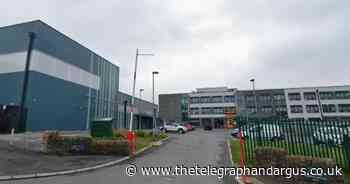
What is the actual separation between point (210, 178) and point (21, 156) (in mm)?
9778

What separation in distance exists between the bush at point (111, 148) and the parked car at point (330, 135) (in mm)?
9446

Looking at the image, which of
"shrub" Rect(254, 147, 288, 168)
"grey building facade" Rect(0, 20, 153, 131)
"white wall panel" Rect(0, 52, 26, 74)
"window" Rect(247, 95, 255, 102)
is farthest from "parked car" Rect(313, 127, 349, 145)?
"window" Rect(247, 95, 255, 102)

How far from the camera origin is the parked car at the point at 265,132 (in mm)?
9672

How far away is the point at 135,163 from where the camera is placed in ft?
37.4

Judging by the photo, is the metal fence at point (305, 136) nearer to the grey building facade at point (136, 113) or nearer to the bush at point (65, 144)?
the bush at point (65, 144)

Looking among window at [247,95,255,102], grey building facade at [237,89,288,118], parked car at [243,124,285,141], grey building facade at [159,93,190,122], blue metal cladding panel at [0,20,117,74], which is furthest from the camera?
grey building facade at [159,93,190,122]

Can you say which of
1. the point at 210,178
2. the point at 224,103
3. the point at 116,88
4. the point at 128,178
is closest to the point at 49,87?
the point at 116,88

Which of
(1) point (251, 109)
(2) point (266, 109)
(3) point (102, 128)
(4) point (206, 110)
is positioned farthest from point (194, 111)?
(3) point (102, 128)

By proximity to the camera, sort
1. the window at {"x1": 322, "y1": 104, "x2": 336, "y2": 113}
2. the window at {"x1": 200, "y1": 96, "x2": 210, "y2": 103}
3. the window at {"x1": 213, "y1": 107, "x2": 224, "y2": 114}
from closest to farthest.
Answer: the window at {"x1": 322, "y1": 104, "x2": 336, "y2": 113} < the window at {"x1": 213, "y1": 107, "x2": 224, "y2": 114} < the window at {"x1": 200, "y1": 96, "x2": 210, "y2": 103}

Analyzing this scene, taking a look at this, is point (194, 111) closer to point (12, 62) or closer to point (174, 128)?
point (174, 128)

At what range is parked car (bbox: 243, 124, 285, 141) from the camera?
31.7 ft

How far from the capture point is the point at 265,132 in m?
10.2

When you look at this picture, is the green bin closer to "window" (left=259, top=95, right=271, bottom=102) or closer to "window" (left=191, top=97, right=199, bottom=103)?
"window" (left=191, top=97, right=199, bottom=103)

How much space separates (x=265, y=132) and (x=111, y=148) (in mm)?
8366
